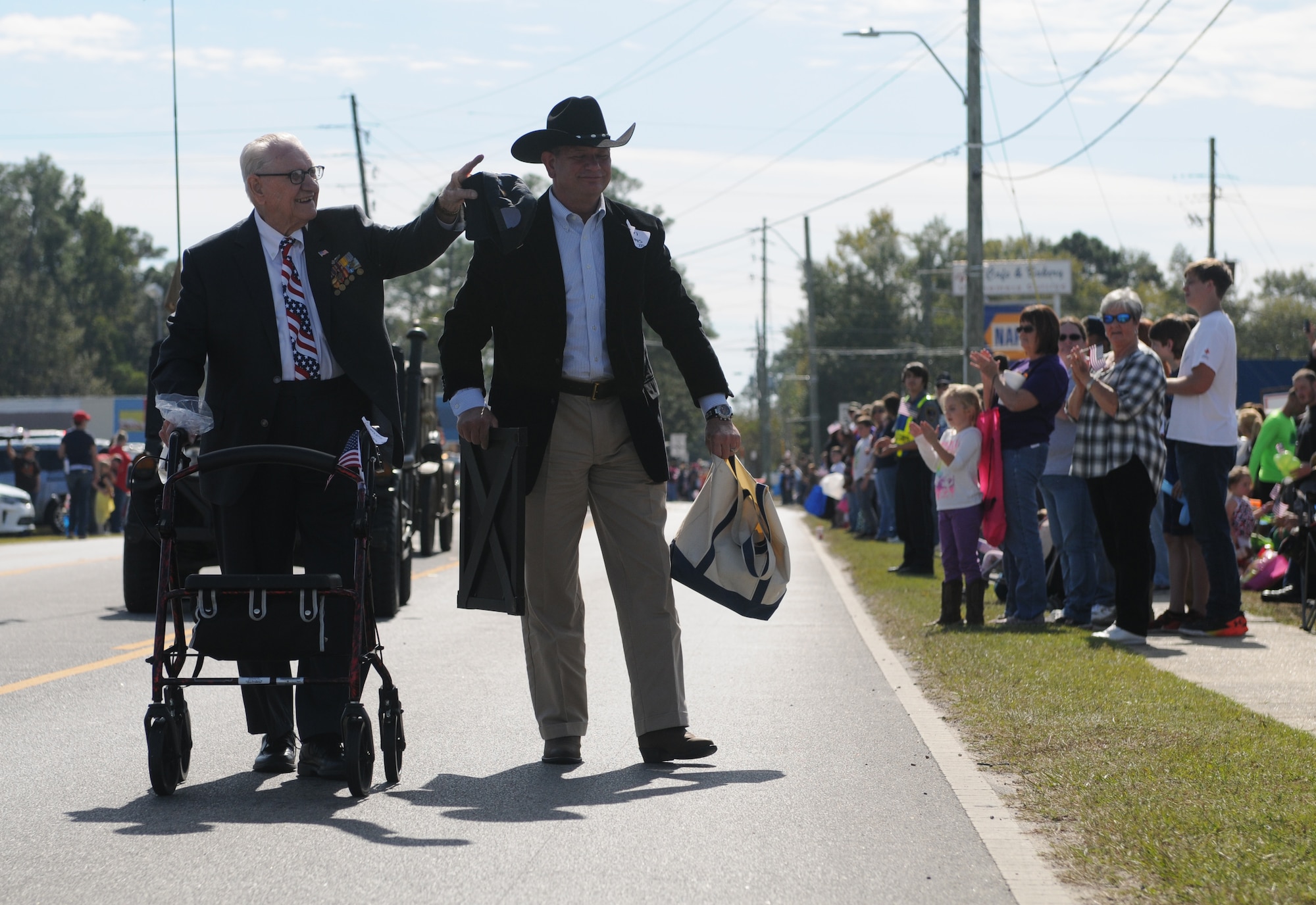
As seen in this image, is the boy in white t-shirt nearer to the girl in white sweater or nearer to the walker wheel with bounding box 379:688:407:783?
the girl in white sweater

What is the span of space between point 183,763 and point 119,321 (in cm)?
12060

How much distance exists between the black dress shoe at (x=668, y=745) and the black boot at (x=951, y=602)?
17.4 ft

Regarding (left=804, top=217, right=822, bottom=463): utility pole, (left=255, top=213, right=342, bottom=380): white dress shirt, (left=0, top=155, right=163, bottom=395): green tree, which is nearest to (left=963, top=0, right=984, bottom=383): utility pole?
(left=255, top=213, right=342, bottom=380): white dress shirt

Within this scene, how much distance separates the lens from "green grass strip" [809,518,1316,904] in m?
4.46

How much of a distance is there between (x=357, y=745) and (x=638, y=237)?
220 centimetres

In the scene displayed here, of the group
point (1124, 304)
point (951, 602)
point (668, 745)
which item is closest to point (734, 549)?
point (668, 745)

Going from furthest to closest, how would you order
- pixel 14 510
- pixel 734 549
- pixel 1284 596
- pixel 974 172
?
pixel 14 510, pixel 974 172, pixel 1284 596, pixel 734 549

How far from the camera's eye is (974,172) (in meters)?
24.8

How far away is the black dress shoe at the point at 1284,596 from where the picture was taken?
12.5 m

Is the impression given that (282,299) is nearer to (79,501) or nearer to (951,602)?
(951,602)

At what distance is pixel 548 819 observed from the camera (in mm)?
5188

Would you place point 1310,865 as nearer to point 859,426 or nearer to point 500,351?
point 500,351

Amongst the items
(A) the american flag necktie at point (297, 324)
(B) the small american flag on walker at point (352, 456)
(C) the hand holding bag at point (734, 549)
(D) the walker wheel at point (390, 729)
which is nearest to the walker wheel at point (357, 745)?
(D) the walker wheel at point (390, 729)

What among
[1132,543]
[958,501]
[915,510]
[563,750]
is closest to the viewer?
[563,750]
